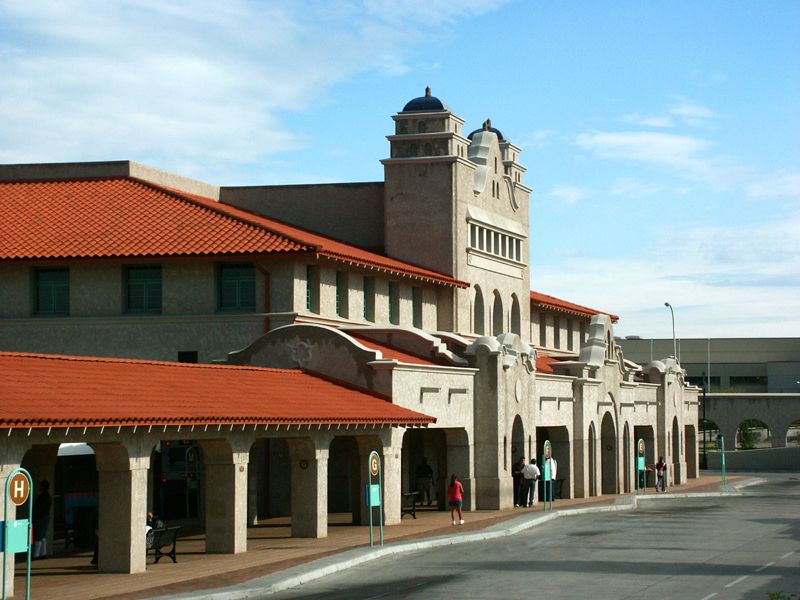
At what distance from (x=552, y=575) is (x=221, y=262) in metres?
19.7

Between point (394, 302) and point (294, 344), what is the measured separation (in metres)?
10.5

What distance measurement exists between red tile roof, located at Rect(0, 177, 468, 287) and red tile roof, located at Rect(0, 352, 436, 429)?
254 inches

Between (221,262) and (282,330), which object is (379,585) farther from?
(221,262)

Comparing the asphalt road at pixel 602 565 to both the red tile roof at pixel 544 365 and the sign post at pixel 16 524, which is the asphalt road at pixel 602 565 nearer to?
the sign post at pixel 16 524

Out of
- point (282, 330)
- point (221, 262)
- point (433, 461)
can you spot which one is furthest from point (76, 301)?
point (433, 461)

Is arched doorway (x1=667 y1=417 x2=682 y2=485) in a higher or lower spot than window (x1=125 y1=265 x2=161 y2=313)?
lower

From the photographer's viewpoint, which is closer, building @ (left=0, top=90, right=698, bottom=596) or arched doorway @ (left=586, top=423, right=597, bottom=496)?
building @ (left=0, top=90, right=698, bottom=596)

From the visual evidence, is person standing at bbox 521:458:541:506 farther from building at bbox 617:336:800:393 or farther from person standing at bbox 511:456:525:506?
building at bbox 617:336:800:393

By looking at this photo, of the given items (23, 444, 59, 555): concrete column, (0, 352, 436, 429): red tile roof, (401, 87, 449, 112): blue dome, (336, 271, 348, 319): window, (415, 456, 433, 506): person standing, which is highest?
(401, 87, 449, 112): blue dome

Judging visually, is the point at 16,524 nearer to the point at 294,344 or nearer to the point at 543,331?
the point at 294,344

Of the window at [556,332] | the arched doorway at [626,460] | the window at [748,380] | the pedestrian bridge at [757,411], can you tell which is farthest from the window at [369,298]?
the window at [748,380]

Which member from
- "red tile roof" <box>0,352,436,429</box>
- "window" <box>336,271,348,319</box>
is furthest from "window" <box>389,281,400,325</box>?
"red tile roof" <box>0,352,436,429</box>

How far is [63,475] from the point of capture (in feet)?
116

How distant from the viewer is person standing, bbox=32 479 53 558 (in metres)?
29.5
